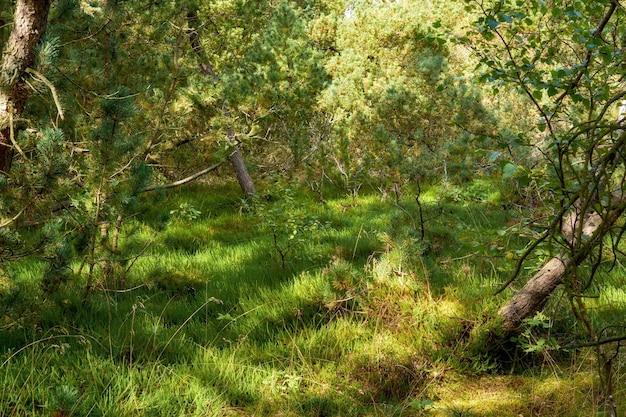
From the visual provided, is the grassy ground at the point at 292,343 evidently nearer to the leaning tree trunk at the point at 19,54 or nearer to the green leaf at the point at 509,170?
the green leaf at the point at 509,170

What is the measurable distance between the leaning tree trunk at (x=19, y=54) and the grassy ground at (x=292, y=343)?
3.68 feet

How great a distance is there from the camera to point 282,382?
3312mm

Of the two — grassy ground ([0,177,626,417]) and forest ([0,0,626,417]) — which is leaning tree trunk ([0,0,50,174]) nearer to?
forest ([0,0,626,417])

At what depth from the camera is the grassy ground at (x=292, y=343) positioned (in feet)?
9.85

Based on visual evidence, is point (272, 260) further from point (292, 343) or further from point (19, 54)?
point (19, 54)

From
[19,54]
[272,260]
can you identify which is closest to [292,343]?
[272,260]

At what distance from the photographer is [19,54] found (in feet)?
10.6

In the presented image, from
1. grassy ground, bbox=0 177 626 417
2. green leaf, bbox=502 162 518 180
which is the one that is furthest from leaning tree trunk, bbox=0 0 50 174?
green leaf, bbox=502 162 518 180

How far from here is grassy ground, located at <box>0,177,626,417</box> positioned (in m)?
3.00

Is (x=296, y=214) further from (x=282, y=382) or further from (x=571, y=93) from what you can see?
(x=571, y=93)

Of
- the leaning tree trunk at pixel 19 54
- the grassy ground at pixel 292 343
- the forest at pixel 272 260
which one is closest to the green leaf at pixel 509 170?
the forest at pixel 272 260

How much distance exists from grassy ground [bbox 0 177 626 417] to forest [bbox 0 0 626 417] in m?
0.02

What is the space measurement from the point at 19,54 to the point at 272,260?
9.57ft

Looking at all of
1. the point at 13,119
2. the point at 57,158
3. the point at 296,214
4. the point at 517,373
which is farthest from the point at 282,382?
the point at 296,214
